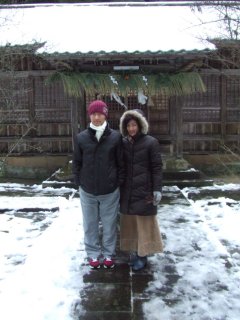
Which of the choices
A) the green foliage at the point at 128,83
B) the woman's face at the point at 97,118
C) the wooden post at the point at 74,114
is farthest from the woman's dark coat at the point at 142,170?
the wooden post at the point at 74,114

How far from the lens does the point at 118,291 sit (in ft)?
14.4

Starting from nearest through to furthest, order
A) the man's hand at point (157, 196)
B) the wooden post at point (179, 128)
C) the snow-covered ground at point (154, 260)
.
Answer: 1. the snow-covered ground at point (154, 260)
2. the man's hand at point (157, 196)
3. the wooden post at point (179, 128)

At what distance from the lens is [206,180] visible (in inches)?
390

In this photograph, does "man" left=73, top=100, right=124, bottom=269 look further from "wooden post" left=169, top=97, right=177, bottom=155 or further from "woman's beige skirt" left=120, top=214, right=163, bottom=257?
"wooden post" left=169, top=97, right=177, bottom=155

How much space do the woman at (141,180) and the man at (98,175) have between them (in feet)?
0.42

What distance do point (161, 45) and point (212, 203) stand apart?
3.73 meters

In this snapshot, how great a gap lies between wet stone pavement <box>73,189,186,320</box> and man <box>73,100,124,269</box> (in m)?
0.22

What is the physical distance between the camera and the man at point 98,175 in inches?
187

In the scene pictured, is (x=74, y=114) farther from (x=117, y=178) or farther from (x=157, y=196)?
(x=157, y=196)

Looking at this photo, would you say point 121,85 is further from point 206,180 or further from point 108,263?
point 108,263

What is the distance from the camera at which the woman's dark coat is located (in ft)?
15.6

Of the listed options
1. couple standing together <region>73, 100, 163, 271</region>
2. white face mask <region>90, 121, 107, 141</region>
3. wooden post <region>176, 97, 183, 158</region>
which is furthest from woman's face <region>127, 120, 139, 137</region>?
wooden post <region>176, 97, 183, 158</region>

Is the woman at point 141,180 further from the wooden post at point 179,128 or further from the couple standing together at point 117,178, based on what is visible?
the wooden post at point 179,128

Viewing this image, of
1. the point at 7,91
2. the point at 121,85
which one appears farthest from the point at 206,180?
the point at 7,91
